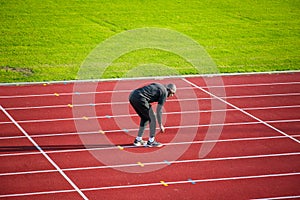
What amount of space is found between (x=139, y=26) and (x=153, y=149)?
516 inches

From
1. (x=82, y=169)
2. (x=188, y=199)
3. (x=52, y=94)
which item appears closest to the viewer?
(x=188, y=199)

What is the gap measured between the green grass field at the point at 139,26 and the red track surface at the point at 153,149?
2.46 metres

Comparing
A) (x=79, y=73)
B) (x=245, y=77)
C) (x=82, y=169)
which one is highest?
(x=245, y=77)

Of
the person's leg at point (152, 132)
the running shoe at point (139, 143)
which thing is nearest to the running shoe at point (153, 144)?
the person's leg at point (152, 132)

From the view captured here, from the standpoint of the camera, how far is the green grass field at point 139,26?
21.1 m

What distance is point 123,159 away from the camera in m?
12.7

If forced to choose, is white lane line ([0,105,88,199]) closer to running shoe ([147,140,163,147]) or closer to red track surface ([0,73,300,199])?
red track surface ([0,73,300,199])

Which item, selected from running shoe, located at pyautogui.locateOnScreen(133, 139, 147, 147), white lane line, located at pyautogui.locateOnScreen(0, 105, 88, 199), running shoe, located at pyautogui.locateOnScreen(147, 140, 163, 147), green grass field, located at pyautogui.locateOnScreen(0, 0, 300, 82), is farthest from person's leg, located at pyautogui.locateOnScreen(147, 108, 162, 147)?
green grass field, located at pyautogui.locateOnScreen(0, 0, 300, 82)

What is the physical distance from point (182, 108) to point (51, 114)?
3298 mm

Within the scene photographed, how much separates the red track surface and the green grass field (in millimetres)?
2457

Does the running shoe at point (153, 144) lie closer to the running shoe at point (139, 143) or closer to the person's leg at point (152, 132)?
the person's leg at point (152, 132)

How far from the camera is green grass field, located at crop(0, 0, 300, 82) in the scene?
69.2 feet

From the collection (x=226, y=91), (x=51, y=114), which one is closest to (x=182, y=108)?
(x=226, y=91)

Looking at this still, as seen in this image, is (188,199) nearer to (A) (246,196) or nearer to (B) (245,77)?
(A) (246,196)
